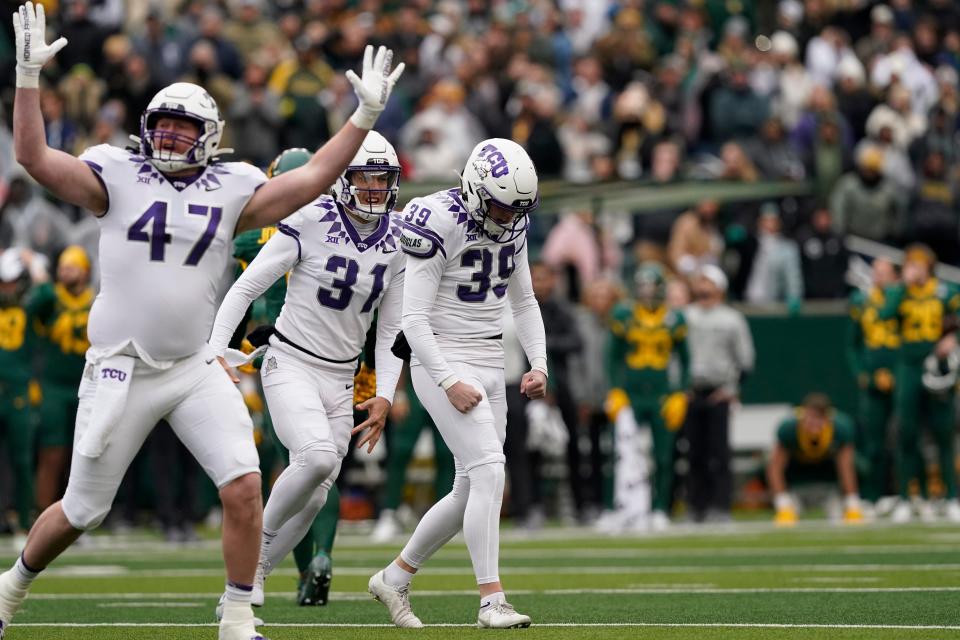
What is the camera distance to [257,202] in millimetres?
6336

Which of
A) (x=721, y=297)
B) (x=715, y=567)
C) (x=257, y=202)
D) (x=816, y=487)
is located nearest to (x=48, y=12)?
(x=721, y=297)

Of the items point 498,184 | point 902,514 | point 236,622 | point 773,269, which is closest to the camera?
point 236,622

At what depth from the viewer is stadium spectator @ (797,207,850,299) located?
1811 cm

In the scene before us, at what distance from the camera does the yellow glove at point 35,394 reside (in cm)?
1423

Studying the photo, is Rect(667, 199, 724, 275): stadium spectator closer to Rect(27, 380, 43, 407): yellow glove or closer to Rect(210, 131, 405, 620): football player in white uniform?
Rect(27, 380, 43, 407): yellow glove

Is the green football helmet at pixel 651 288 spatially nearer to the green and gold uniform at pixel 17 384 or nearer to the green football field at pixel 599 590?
the green football field at pixel 599 590

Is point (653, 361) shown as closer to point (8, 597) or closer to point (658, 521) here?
point (658, 521)

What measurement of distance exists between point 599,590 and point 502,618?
2227mm

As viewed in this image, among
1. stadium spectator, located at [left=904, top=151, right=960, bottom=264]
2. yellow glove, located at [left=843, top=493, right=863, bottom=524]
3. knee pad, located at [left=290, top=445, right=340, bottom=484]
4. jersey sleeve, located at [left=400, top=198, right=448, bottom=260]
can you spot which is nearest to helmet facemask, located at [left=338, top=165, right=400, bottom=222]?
jersey sleeve, located at [left=400, top=198, right=448, bottom=260]

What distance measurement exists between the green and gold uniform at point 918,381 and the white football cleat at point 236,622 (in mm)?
10686

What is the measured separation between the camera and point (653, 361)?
613 inches

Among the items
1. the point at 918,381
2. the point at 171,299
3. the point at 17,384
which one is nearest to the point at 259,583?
the point at 171,299

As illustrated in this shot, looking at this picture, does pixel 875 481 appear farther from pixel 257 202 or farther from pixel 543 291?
pixel 257 202

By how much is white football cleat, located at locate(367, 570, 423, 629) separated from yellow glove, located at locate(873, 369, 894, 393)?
950cm
